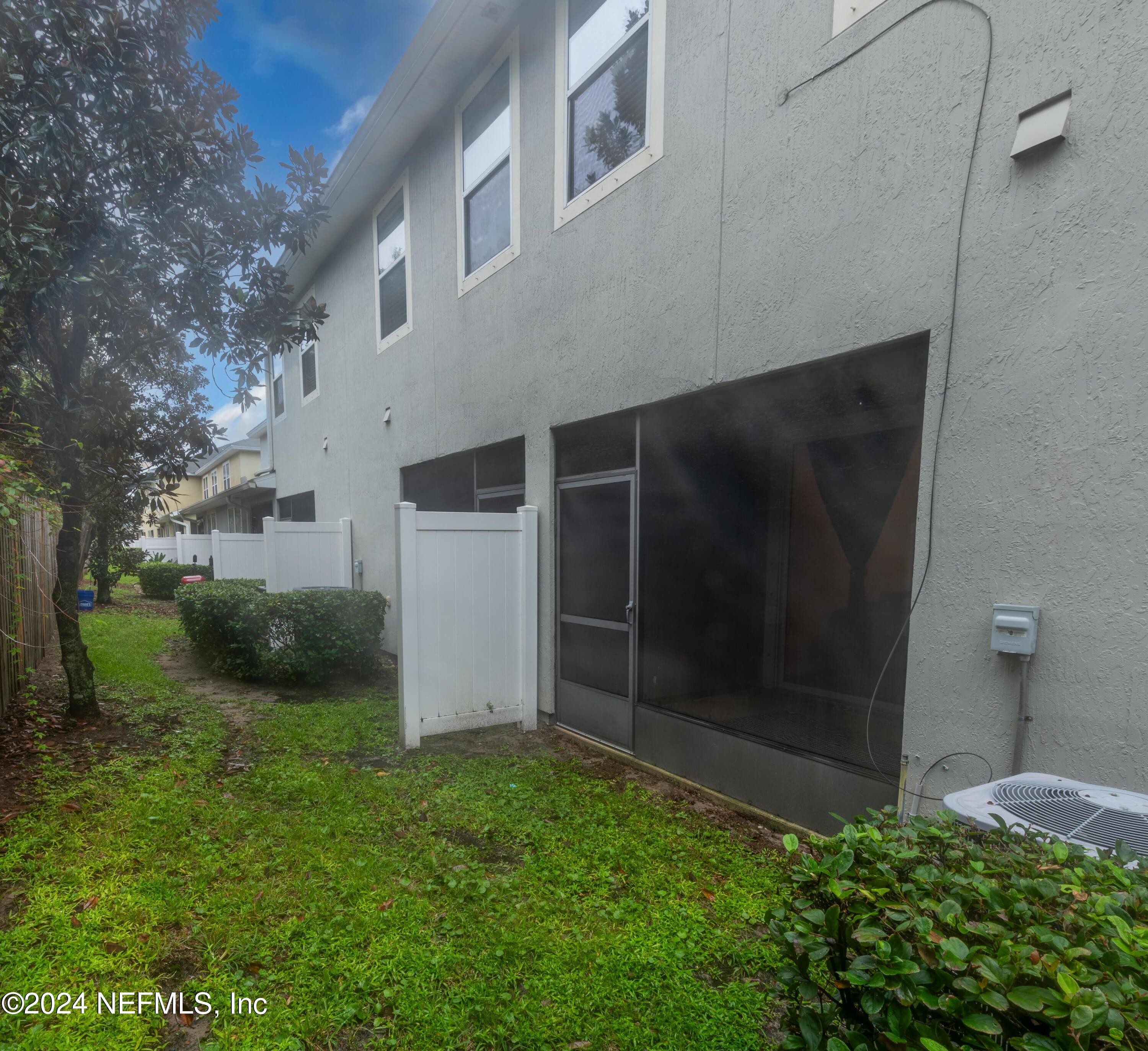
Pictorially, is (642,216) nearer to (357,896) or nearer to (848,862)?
(848,862)

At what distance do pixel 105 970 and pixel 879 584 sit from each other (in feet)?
16.4

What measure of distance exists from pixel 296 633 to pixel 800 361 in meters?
6.15

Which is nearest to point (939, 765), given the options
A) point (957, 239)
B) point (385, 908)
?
point (957, 239)

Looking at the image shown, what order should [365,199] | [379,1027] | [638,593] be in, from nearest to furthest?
[379,1027], [638,593], [365,199]

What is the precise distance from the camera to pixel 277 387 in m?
13.8

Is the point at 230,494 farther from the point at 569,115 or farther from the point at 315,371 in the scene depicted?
the point at 569,115

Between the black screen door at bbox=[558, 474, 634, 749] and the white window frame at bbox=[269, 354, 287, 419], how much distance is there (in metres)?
10.0

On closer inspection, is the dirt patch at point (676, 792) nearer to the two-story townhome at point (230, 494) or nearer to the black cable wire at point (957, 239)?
the black cable wire at point (957, 239)

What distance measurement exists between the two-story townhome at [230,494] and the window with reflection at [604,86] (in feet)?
19.4

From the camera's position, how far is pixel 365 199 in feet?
28.2

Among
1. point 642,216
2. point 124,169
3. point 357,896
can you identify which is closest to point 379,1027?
point 357,896

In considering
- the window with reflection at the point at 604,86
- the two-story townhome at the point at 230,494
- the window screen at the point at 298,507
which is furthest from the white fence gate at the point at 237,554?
the window with reflection at the point at 604,86

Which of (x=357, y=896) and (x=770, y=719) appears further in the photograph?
(x=770, y=719)

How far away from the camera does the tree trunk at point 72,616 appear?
15.4 feet
